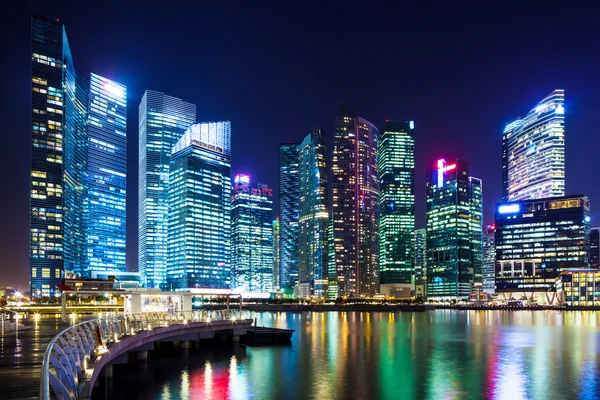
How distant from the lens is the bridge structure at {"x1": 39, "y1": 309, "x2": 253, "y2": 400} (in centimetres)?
1684

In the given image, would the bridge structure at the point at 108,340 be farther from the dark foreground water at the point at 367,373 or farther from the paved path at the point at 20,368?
the dark foreground water at the point at 367,373

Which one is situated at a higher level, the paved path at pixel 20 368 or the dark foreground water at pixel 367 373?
the paved path at pixel 20 368

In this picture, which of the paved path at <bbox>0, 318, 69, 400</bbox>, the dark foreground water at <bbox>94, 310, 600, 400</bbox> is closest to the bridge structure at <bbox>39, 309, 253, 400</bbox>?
the paved path at <bbox>0, 318, 69, 400</bbox>

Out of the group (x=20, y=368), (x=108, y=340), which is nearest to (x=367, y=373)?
(x=108, y=340)

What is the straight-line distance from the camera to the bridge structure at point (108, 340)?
663 inches

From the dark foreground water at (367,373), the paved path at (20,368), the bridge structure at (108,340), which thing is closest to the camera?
the paved path at (20,368)

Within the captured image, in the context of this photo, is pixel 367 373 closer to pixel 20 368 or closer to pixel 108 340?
pixel 108 340

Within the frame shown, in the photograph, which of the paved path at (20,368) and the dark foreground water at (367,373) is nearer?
the paved path at (20,368)

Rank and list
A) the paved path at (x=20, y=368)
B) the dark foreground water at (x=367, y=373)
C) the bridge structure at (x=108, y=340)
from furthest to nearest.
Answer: the dark foreground water at (x=367, y=373), the bridge structure at (x=108, y=340), the paved path at (x=20, y=368)

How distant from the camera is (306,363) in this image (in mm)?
54500

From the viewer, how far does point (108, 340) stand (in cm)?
3316

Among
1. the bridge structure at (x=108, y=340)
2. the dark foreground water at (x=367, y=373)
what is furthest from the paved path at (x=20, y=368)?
the dark foreground water at (x=367, y=373)

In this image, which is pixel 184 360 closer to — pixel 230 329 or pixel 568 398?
pixel 230 329

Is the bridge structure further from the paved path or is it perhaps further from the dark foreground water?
the dark foreground water
